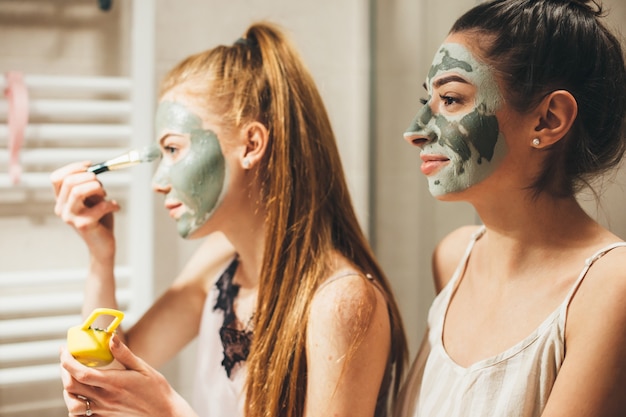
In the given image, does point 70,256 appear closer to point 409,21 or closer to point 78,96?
point 78,96

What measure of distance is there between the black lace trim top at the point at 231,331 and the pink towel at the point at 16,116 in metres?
0.39

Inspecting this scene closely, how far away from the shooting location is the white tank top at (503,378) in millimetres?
667

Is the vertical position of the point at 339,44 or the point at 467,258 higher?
the point at 339,44

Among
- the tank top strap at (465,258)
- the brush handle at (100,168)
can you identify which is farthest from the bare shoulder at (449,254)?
the brush handle at (100,168)

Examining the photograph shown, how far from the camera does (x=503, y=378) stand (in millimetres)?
707

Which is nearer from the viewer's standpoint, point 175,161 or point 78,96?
point 175,161

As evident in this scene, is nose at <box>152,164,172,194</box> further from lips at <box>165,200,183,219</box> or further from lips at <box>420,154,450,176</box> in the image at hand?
lips at <box>420,154,450,176</box>

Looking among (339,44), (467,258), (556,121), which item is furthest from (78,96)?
(556,121)

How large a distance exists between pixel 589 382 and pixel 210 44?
94 cm

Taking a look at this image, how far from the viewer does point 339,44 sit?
142 centimetres

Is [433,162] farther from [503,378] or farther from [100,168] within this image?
[100,168]

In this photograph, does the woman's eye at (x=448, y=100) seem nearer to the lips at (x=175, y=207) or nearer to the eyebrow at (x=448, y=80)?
the eyebrow at (x=448, y=80)

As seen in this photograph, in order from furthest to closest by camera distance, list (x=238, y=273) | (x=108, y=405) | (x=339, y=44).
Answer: (x=339, y=44)
(x=238, y=273)
(x=108, y=405)

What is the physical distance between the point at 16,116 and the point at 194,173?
0.38 metres
